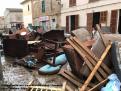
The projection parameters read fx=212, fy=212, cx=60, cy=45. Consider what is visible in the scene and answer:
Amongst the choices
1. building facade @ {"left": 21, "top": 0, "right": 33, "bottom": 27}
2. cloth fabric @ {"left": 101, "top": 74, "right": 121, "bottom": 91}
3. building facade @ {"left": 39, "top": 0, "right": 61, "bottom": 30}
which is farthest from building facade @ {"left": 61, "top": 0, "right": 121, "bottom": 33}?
building facade @ {"left": 21, "top": 0, "right": 33, "bottom": 27}

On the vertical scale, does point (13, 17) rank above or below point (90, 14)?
above

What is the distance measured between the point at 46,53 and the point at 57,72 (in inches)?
81.4

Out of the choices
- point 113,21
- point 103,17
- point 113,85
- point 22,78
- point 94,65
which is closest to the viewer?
point 113,85

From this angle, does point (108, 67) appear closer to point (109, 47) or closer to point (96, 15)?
point (109, 47)

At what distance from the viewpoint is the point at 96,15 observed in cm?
1805

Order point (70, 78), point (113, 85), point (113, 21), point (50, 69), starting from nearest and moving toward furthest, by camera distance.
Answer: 1. point (113, 85)
2. point (70, 78)
3. point (50, 69)
4. point (113, 21)

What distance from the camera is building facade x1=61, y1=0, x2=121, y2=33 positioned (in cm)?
1533

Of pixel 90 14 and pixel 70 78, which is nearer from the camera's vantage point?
pixel 70 78

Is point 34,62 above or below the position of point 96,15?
below

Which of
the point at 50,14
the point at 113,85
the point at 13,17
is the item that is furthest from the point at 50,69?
the point at 13,17

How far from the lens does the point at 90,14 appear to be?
18.4 metres

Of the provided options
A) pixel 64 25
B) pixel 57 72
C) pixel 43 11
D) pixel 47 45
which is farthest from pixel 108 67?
pixel 43 11

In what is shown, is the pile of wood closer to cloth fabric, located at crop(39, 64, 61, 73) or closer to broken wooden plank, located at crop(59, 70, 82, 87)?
broken wooden plank, located at crop(59, 70, 82, 87)

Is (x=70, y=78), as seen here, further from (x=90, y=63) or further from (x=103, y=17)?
(x=103, y=17)
